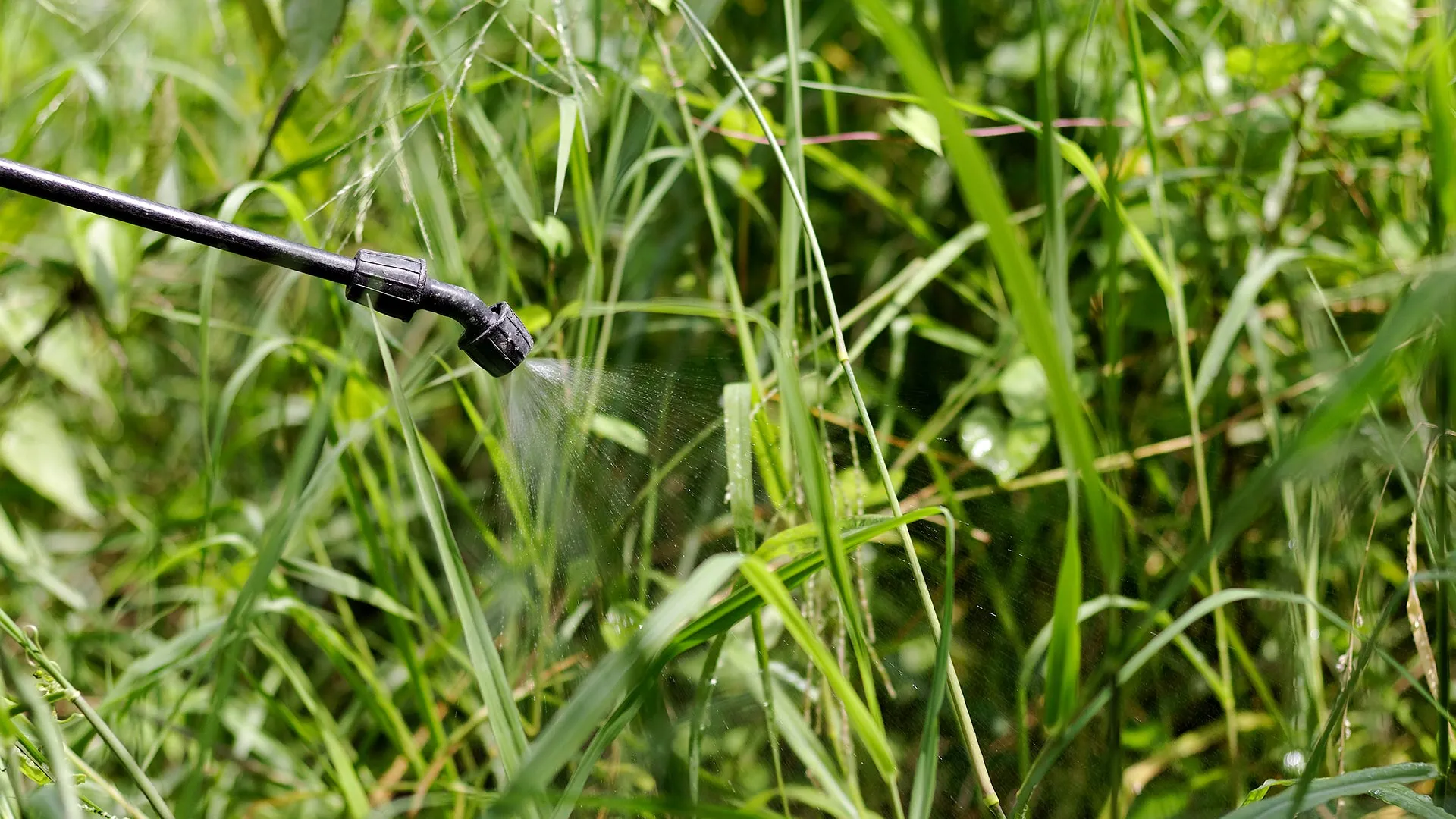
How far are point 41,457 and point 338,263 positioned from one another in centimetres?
89

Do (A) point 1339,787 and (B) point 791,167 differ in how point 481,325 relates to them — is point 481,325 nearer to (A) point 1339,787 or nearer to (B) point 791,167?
(B) point 791,167

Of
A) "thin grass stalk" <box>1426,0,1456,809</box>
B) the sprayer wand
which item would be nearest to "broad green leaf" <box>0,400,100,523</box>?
the sprayer wand

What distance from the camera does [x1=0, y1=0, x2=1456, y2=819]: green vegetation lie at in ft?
2.88

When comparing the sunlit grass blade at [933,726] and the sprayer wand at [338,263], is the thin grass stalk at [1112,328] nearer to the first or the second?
the sunlit grass blade at [933,726]

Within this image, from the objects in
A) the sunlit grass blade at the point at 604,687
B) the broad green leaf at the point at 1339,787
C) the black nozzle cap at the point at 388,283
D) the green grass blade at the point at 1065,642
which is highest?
the black nozzle cap at the point at 388,283

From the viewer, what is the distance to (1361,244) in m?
1.25

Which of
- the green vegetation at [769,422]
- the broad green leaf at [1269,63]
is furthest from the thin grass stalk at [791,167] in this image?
the broad green leaf at [1269,63]

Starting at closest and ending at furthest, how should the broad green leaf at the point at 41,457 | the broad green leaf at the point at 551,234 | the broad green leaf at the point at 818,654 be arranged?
the broad green leaf at the point at 818,654, the broad green leaf at the point at 551,234, the broad green leaf at the point at 41,457

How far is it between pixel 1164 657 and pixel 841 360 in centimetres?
61

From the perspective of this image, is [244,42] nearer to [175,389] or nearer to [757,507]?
[175,389]

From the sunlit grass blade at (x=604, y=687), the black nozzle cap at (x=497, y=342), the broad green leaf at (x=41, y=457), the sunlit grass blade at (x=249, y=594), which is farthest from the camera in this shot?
the broad green leaf at (x=41, y=457)

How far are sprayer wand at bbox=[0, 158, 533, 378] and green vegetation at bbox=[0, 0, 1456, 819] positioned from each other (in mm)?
90

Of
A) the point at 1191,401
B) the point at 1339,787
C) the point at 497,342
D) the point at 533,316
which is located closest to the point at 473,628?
the point at 497,342

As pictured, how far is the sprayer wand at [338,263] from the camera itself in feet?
2.18
